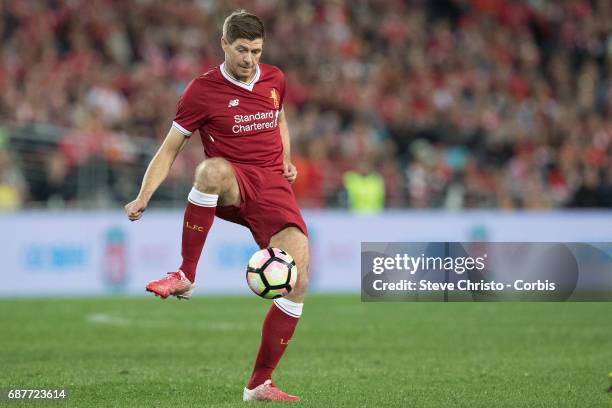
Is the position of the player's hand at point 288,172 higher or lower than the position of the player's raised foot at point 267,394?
higher

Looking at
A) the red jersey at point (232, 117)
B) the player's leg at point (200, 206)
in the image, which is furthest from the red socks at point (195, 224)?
the red jersey at point (232, 117)

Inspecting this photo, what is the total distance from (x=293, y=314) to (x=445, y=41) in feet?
61.5

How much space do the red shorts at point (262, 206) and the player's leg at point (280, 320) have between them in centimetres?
6

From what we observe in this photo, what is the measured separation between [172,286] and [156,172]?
0.74 metres

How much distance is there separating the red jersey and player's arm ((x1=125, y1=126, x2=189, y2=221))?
78 mm

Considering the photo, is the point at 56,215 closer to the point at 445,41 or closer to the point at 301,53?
the point at 301,53

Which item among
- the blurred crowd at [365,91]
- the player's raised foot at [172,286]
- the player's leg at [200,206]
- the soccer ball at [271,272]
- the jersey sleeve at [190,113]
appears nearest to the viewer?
the player's raised foot at [172,286]

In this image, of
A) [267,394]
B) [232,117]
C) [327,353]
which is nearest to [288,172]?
[232,117]

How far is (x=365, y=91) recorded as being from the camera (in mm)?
22797

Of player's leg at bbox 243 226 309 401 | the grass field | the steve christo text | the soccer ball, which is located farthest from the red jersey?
the grass field

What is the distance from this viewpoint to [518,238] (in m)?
19.2

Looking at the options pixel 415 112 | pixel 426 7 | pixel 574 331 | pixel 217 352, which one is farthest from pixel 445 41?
pixel 217 352

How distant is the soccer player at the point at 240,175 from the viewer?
7059mm

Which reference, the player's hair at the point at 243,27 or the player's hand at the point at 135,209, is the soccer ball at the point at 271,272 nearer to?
the player's hand at the point at 135,209
